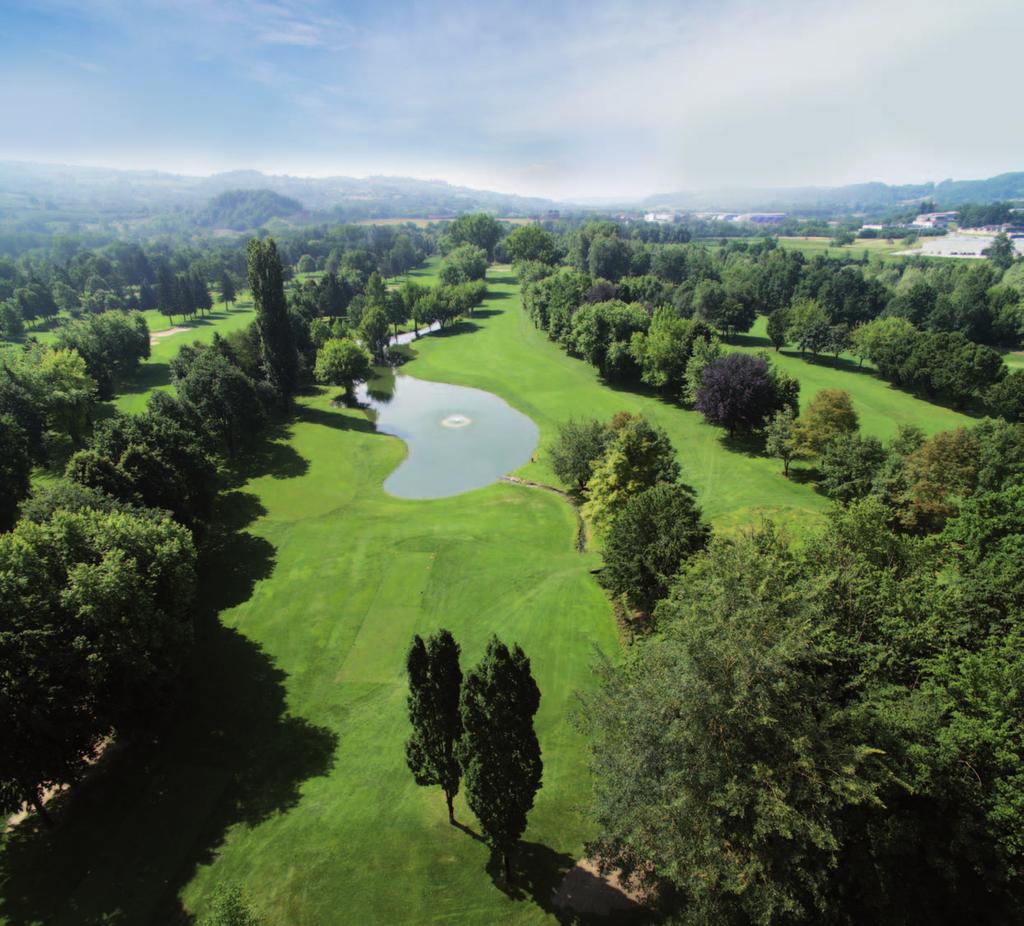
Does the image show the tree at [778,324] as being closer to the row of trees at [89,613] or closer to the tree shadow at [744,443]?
the tree shadow at [744,443]

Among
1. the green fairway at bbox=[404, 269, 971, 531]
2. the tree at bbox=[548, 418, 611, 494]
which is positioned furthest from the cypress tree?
the tree at bbox=[548, 418, 611, 494]

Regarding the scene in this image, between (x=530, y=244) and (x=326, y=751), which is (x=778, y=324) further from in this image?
(x=530, y=244)

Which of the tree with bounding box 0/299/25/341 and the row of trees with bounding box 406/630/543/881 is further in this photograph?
the tree with bounding box 0/299/25/341

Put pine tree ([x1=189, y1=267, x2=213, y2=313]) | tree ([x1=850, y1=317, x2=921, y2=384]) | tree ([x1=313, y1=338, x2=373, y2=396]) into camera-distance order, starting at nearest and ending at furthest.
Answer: tree ([x1=850, y1=317, x2=921, y2=384]) → tree ([x1=313, y1=338, x2=373, y2=396]) → pine tree ([x1=189, y1=267, x2=213, y2=313])

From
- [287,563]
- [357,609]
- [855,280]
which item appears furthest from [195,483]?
[855,280]

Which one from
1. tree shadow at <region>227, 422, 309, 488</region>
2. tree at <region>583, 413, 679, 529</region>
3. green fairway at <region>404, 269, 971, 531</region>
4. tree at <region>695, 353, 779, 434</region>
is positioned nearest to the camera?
tree at <region>583, 413, 679, 529</region>

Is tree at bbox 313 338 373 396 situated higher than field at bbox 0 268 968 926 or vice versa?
tree at bbox 313 338 373 396

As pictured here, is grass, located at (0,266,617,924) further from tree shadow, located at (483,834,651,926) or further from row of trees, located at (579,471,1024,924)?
row of trees, located at (579,471,1024,924)

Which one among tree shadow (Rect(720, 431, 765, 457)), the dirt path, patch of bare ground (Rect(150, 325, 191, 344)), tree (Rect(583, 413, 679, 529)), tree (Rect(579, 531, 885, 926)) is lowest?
the dirt path
